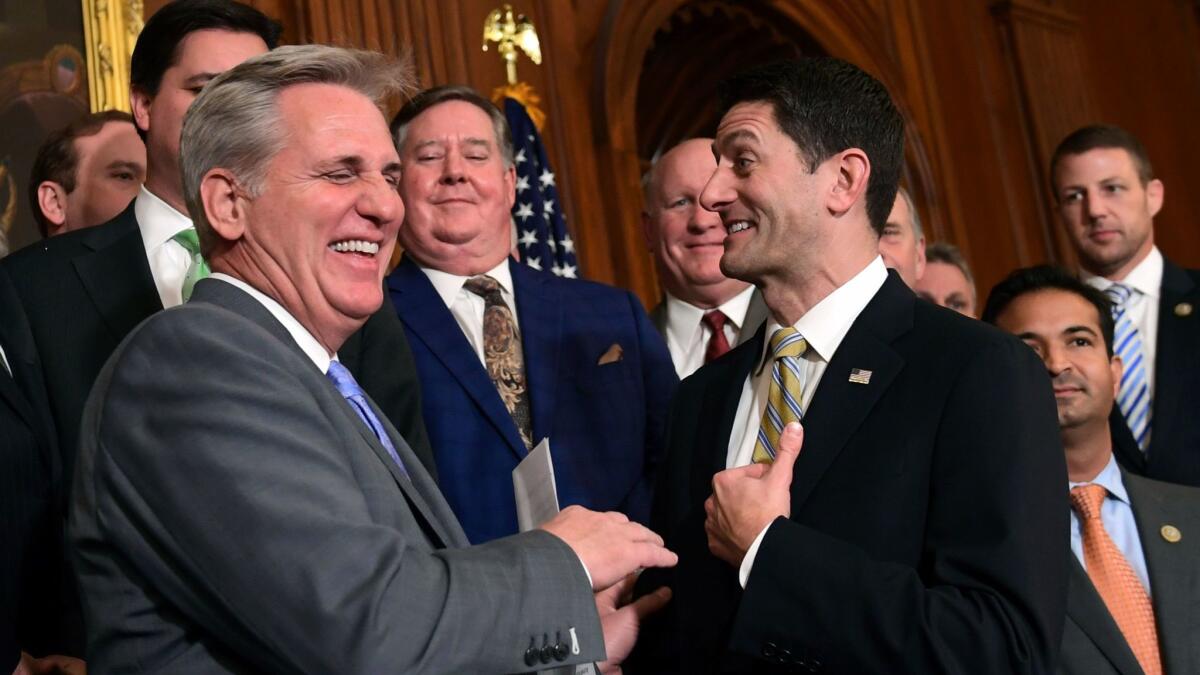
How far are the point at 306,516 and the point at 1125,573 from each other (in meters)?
1.85

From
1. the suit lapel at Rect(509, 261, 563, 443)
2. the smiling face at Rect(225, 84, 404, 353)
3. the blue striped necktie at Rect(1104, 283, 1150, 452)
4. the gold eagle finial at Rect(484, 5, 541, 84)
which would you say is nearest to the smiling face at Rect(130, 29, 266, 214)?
the suit lapel at Rect(509, 261, 563, 443)

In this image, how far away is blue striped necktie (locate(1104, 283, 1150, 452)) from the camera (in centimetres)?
402

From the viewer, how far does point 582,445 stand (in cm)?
319

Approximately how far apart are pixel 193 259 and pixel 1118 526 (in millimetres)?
1974

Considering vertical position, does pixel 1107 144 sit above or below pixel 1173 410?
above

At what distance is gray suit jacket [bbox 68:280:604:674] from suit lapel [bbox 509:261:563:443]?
1.29 meters

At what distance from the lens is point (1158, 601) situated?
2.85 meters

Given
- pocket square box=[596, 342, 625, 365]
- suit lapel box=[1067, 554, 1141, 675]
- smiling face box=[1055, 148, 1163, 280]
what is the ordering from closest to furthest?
suit lapel box=[1067, 554, 1141, 675]
pocket square box=[596, 342, 625, 365]
smiling face box=[1055, 148, 1163, 280]

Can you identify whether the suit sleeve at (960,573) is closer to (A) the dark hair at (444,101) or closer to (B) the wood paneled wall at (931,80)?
(A) the dark hair at (444,101)

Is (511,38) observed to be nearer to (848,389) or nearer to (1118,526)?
(1118,526)

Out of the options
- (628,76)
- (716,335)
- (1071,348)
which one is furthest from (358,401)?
(628,76)

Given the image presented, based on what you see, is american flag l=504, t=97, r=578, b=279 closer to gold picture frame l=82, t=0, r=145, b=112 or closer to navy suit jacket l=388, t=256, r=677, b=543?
gold picture frame l=82, t=0, r=145, b=112

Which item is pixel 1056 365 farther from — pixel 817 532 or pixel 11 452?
pixel 11 452

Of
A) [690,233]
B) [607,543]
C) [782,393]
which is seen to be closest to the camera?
[607,543]
